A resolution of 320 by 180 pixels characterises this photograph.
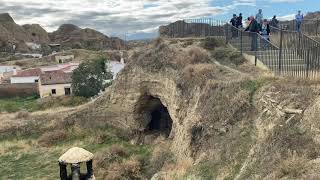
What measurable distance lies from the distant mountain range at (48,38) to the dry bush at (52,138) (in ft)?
258

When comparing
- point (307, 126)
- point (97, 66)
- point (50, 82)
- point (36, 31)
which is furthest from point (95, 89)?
point (36, 31)

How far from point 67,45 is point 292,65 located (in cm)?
9927

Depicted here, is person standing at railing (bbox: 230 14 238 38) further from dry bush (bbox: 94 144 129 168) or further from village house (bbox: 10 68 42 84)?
village house (bbox: 10 68 42 84)

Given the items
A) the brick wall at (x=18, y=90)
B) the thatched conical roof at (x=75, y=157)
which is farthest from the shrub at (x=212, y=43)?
the brick wall at (x=18, y=90)

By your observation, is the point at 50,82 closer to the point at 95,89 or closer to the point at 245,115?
the point at 95,89

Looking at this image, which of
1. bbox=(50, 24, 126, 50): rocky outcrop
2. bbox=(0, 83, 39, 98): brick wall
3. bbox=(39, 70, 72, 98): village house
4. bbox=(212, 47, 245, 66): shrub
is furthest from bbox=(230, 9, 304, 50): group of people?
bbox=(50, 24, 126, 50): rocky outcrop

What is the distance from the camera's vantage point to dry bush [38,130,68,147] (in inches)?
966

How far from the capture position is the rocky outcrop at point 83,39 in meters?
108

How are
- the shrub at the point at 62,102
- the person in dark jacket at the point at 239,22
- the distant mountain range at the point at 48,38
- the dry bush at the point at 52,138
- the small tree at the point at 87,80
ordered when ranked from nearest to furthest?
the person in dark jacket at the point at 239,22 → the dry bush at the point at 52,138 → the shrub at the point at 62,102 → the small tree at the point at 87,80 → the distant mountain range at the point at 48,38

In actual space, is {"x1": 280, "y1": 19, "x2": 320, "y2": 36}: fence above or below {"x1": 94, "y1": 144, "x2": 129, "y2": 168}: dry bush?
above

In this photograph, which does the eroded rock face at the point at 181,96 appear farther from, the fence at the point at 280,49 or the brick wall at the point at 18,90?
the brick wall at the point at 18,90

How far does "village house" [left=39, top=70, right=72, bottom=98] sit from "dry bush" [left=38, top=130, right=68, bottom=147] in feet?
74.9

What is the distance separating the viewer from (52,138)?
24703 mm

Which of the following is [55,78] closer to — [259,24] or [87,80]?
[87,80]
